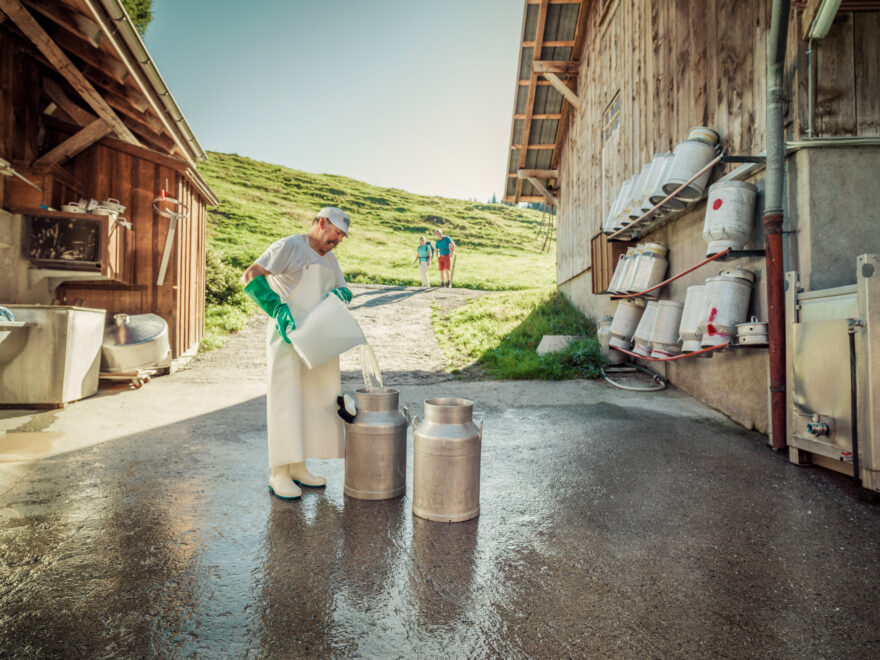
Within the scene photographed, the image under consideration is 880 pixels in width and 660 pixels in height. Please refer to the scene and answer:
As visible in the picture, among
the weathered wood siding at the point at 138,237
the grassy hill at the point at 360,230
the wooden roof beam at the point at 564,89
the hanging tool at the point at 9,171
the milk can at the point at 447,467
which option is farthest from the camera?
the grassy hill at the point at 360,230

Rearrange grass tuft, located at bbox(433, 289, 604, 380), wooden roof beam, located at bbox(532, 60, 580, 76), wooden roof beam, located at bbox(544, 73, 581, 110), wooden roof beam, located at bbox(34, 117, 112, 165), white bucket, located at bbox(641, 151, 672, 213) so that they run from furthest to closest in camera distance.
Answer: wooden roof beam, located at bbox(532, 60, 580, 76), wooden roof beam, located at bbox(544, 73, 581, 110), grass tuft, located at bbox(433, 289, 604, 380), wooden roof beam, located at bbox(34, 117, 112, 165), white bucket, located at bbox(641, 151, 672, 213)

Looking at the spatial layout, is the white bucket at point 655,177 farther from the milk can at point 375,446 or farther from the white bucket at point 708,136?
the milk can at point 375,446

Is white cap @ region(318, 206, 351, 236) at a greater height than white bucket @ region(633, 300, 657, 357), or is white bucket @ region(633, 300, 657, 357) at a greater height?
white cap @ region(318, 206, 351, 236)

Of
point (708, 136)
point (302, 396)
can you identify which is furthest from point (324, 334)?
point (708, 136)

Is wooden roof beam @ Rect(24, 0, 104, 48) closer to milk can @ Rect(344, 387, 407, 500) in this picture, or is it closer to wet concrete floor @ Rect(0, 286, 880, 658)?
wet concrete floor @ Rect(0, 286, 880, 658)

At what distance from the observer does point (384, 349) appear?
35.6 ft

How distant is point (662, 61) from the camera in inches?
287

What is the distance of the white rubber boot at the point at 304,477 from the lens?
3658 mm

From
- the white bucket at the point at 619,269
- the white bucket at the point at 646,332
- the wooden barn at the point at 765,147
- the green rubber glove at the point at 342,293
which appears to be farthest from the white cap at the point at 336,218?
the white bucket at the point at 619,269

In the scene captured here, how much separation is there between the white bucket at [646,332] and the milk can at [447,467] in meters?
4.37

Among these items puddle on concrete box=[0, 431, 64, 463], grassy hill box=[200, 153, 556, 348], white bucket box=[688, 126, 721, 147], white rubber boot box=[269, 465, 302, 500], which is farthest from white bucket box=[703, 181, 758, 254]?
grassy hill box=[200, 153, 556, 348]

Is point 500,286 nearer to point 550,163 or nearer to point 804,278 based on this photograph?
point 550,163

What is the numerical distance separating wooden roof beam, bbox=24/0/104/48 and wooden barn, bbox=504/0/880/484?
699cm

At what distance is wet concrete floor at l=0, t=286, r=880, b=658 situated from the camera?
1958mm
